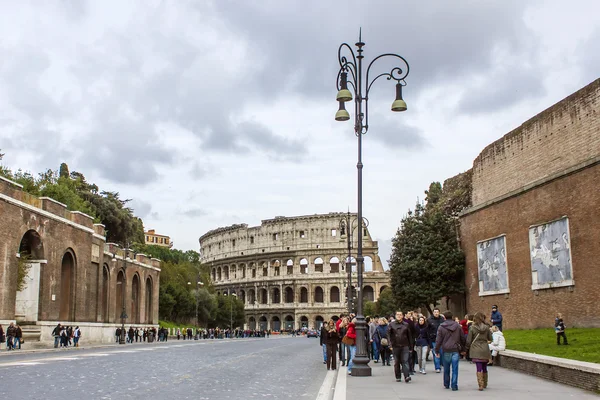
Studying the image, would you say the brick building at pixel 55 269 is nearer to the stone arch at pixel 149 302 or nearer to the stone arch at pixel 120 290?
the stone arch at pixel 120 290

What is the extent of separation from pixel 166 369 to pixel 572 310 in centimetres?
1523

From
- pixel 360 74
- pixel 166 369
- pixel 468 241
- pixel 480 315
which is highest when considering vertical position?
pixel 360 74

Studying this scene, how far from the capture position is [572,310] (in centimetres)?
2402

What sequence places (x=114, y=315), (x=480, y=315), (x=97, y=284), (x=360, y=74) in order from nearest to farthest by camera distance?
(x=480, y=315) < (x=360, y=74) < (x=97, y=284) < (x=114, y=315)

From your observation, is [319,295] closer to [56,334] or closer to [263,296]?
[263,296]

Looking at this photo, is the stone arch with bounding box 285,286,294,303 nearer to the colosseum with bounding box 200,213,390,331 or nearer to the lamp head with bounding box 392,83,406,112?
the colosseum with bounding box 200,213,390,331

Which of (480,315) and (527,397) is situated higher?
(480,315)

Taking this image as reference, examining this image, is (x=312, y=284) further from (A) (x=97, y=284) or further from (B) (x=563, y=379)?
(B) (x=563, y=379)

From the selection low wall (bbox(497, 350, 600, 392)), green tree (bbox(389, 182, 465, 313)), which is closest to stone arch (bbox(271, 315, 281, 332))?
green tree (bbox(389, 182, 465, 313))

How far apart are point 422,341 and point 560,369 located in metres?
3.79

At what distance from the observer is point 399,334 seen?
13172 millimetres

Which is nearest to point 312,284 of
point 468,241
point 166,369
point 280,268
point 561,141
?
point 280,268

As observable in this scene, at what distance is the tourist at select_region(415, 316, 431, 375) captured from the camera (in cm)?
1528

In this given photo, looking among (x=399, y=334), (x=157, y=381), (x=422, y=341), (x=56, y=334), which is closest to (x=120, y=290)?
(x=56, y=334)
